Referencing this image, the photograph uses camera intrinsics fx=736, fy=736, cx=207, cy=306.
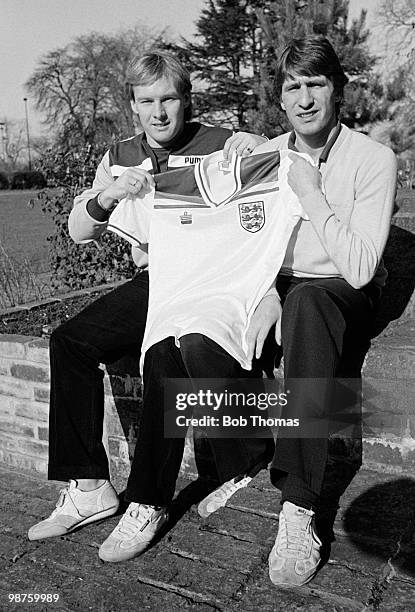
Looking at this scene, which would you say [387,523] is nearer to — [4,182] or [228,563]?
[228,563]

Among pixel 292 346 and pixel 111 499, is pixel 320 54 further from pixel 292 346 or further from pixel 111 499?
pixel 111 499

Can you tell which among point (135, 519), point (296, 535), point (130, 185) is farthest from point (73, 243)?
point (296, 535)

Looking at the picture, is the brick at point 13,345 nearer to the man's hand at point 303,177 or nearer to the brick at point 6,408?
the brick at point 6,408

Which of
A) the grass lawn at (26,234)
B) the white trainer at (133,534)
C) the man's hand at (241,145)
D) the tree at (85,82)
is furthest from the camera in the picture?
the tree at (85,82)

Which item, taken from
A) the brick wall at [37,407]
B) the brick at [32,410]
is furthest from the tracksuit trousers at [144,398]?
the brick at [32,410]

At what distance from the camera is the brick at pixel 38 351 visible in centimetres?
326

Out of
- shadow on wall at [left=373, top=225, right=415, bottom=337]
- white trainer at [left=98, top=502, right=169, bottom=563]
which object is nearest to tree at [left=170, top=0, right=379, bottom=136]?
shadow on wall at [left=373, top=225, right=415, bottom=337]

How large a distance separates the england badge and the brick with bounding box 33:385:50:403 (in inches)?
47.6

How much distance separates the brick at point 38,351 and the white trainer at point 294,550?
139 centimetres

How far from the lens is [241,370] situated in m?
2.63

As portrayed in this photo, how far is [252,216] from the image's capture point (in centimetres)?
276

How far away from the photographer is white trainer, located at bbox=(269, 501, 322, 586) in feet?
7.27

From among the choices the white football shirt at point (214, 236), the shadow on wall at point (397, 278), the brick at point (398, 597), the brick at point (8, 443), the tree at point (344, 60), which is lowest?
Result: the brick at point (8, 443)

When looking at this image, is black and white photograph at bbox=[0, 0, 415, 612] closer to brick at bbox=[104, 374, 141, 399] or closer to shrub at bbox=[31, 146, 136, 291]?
brick at bbox=[104, 374, 141, 399]
